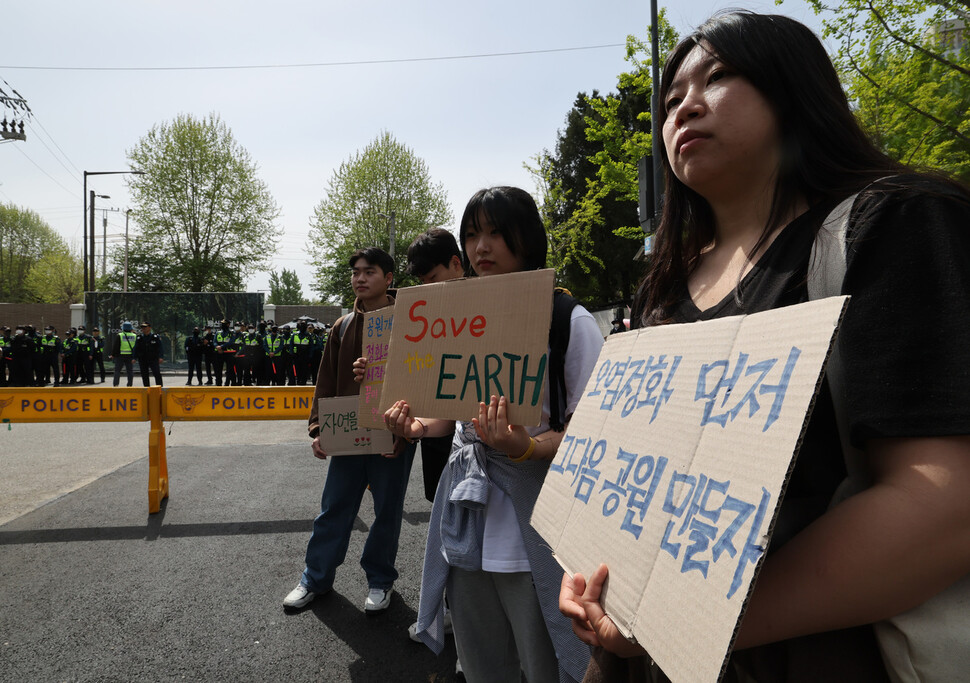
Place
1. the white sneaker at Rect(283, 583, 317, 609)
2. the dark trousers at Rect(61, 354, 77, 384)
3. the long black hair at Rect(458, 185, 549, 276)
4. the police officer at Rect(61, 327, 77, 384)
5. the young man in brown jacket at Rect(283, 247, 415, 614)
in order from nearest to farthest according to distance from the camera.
A: the long black hair at Rect(458, 185, 549, 276) < the white sneaker at Rect(283, 583, 317, 609) < the young man in brown jacket at Rect(283, 247, 415, 614) < the police officer at Rect(61, 327, 77, 384) < the dark trousers at Rect(61, 354, 77, 384)

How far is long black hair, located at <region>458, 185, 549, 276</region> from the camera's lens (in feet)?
6.51

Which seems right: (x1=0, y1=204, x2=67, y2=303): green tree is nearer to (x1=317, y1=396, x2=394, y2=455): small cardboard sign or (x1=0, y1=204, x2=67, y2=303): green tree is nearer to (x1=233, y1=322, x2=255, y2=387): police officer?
(x1=233, y1=322, x2=255, y2=387): police officer

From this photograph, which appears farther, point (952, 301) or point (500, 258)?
point (500, 258)

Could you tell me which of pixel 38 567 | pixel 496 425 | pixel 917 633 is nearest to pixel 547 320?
pixel 496 425

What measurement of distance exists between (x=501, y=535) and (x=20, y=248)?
64.1 metres

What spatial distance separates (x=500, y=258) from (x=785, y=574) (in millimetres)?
1435

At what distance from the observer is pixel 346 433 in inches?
125

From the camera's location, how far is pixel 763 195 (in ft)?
3.38

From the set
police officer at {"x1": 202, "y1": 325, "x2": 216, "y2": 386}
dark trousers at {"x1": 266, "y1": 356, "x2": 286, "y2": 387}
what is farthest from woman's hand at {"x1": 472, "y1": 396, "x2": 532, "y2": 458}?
police officer at {"x1": 202, "y1": 325, "x2": 216, "y2": 386}

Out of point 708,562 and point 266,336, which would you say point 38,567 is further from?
point 266,336

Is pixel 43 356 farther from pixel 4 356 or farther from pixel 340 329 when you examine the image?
pixel 340 329

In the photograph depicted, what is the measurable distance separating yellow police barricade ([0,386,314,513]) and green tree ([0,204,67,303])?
182 ft

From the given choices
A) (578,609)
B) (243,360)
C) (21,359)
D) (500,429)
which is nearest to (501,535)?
(500,429)

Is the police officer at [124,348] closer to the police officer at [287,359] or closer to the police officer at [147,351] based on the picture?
the police officer at [147,351]
